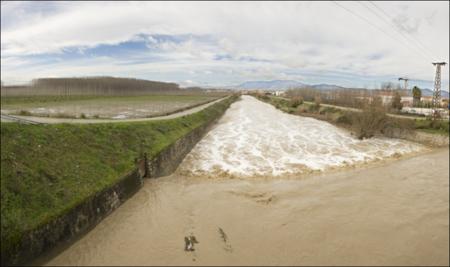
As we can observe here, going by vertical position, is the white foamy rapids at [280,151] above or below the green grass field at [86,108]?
below

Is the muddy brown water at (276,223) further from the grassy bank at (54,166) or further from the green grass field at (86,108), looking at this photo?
the green grass field at (86,108)

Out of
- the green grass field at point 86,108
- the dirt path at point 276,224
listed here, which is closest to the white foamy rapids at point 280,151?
the dirt path at point 276,224

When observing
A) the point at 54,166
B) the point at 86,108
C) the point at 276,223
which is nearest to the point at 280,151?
the point at 276,223

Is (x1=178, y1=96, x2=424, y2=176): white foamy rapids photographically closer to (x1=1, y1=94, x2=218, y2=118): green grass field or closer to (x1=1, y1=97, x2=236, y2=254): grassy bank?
(x1=1, y1=97, x2=236, y2=254): grassy bank

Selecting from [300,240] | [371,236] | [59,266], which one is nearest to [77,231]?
[59,266]

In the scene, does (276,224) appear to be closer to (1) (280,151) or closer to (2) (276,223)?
(2) (276,223)

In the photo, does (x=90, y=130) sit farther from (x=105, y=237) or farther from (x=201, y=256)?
(x=201, y=256)

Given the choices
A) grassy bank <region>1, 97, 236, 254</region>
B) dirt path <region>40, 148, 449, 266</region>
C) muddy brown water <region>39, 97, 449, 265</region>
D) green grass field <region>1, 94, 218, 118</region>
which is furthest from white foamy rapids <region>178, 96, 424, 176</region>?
green grass field <region>1, 94, 218, 118</region>
